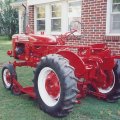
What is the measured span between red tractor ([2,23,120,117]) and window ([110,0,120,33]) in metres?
3.04

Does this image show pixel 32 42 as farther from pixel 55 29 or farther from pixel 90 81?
pixel 55 29

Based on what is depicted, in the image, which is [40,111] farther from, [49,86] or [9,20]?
[9,20]

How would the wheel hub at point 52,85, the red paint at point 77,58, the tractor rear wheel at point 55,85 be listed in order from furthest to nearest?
1. the red paint at point 77,58
2. the wheel hub at point 52,85
3. the tractor rear wheel at point 55,85

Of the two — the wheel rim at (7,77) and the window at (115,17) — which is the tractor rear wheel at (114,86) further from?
the window at (115,17)

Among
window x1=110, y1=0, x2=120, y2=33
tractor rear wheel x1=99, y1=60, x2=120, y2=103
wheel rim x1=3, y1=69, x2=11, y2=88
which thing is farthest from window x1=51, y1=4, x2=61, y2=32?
tractor rear wheel x1=99, y1=60, x2=120, y2=103

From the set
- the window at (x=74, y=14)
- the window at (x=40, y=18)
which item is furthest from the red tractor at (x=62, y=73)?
the window at (x=40, y=18)

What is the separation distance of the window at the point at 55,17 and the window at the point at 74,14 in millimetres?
610

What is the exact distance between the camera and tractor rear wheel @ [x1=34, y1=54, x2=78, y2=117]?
4440 mm

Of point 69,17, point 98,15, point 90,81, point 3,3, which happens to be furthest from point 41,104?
point 3,3

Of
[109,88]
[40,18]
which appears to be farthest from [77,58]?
[40,18]

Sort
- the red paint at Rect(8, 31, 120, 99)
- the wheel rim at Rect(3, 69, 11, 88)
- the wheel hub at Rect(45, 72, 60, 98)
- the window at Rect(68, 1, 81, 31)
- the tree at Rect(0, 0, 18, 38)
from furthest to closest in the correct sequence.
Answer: the tree at Rect(0, 0, 18, 38) → the window at Rect(68, 1, 81, 31) → the wheel rim at Rect(3, 69, 11, 88) → the red paint at Rect(8, 31, 120, 99) → the wheel hub at Rect(45, 72, 60, 98)

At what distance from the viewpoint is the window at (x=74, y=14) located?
10.3 metres

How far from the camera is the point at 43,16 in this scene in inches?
473

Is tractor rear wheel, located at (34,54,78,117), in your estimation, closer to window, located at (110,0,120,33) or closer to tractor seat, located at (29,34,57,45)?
tractor seat, located at (29,34,57,45)
